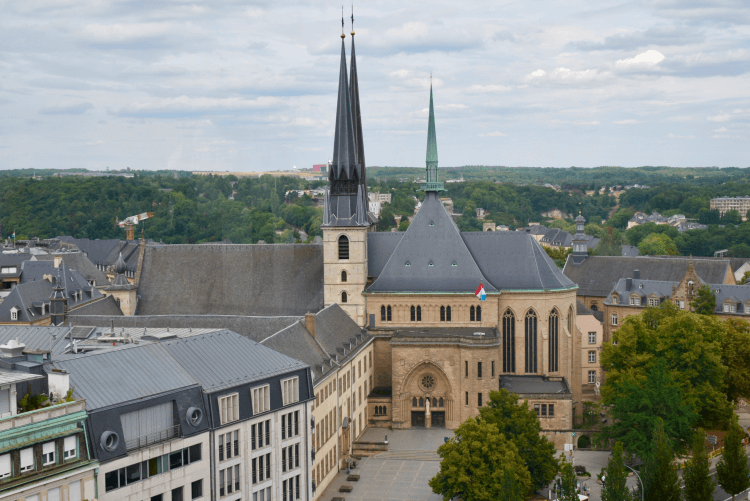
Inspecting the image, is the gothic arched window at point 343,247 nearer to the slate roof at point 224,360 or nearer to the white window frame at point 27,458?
the slate roof at point 224,360

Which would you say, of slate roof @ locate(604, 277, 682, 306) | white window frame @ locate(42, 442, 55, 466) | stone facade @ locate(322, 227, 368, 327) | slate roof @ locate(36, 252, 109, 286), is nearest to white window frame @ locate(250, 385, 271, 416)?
white window frame @ locate(42, 442, 55, 466)

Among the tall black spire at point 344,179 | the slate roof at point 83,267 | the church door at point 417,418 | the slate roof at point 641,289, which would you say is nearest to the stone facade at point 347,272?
the tall black spire at point 344,179

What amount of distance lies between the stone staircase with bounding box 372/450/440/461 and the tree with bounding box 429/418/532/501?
1564 centimetres

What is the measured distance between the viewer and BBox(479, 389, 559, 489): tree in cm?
7500

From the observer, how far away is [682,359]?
89.9m

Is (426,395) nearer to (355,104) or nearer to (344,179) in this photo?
(344,179)

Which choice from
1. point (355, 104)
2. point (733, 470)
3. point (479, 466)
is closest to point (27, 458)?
point (479, 466)

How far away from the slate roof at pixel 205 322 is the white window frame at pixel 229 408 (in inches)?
961

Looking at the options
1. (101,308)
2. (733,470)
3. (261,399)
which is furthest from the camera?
(101,308)

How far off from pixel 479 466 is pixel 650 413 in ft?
69.1

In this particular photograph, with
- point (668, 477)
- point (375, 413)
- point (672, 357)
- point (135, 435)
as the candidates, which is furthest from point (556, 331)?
point (135, 435)

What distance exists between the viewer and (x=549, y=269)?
10350 centimetres

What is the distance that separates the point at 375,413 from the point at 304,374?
35.6 metres

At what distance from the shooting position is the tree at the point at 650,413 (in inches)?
3216
